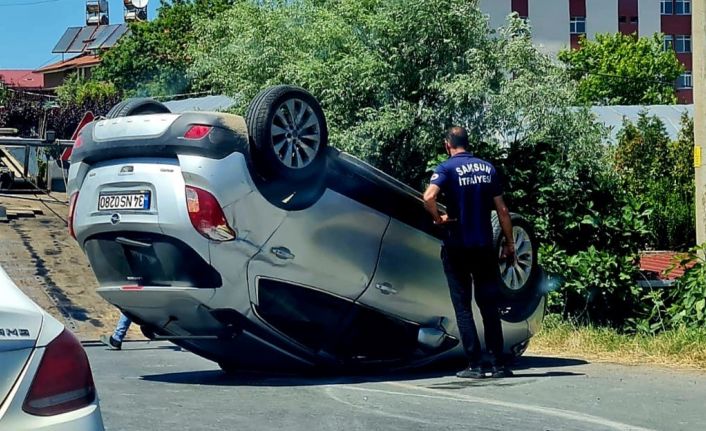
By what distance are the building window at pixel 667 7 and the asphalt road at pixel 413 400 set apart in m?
79.9

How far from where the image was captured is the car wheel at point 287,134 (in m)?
7.47

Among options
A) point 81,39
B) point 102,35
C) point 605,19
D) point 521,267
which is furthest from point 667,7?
point 521,267

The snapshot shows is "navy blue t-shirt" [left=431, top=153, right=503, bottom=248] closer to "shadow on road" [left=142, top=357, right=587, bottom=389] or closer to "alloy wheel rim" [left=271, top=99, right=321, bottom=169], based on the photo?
"alloy wheel rim" [left=271, top=99, right=321, bottom=169]

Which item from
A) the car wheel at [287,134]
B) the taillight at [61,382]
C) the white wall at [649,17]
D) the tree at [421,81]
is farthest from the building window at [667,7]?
the taillight at [61,382]

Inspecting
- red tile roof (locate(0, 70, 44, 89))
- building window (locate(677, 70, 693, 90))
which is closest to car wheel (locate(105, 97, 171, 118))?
building window (locate(677, 70, 693, 90))

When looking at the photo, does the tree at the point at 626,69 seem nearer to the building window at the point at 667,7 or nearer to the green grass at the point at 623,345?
the building window at the point at 667,7

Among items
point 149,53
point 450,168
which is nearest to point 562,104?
point 450,168

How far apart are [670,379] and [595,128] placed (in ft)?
25.2

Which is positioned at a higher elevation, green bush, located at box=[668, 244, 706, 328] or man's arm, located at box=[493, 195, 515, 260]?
man's arm, located at box=[493, 195, 515, 260]

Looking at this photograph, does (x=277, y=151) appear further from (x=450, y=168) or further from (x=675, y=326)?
(x=675, y=326)

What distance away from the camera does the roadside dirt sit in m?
16.1

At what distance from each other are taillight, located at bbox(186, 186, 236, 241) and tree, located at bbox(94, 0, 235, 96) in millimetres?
55594

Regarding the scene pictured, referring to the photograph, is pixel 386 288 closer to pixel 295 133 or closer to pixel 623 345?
pixel 295 133

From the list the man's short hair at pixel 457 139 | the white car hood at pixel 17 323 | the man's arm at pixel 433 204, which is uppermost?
the man's short hair at pixel 457 139
